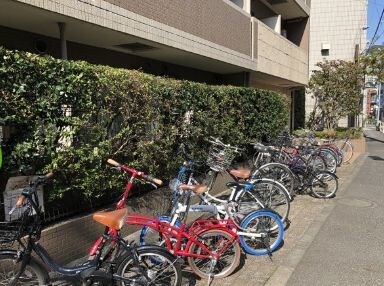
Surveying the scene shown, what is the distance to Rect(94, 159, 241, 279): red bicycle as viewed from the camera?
4250 mm

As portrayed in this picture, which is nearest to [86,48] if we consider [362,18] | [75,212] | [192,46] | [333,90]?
[192,46]

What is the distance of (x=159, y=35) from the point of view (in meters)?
8.44

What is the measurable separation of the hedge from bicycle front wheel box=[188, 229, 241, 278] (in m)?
1.48

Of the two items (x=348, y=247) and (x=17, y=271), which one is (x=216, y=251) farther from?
(x=348, y=247)

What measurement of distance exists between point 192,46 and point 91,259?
272 inches

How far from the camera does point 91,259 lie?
3775mm

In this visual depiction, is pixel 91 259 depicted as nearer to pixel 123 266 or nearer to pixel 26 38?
pixel 123 266

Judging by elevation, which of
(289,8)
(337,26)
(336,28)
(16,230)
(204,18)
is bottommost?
(16,230)

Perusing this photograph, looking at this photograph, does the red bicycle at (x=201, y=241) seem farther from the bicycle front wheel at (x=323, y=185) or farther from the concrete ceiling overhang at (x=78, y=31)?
the bicycle front wheel at (x=323, y=185)

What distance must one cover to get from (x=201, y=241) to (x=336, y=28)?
28.6 meters

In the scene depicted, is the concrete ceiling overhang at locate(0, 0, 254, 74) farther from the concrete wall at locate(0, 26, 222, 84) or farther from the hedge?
the hedge

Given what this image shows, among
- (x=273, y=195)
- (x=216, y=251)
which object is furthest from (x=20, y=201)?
(x=273, y=195)

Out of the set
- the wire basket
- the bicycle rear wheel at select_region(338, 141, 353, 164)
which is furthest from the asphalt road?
the bicycle rear wheel at select_region(338, 141, 353, 164)

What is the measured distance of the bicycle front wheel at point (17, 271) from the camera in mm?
3406
